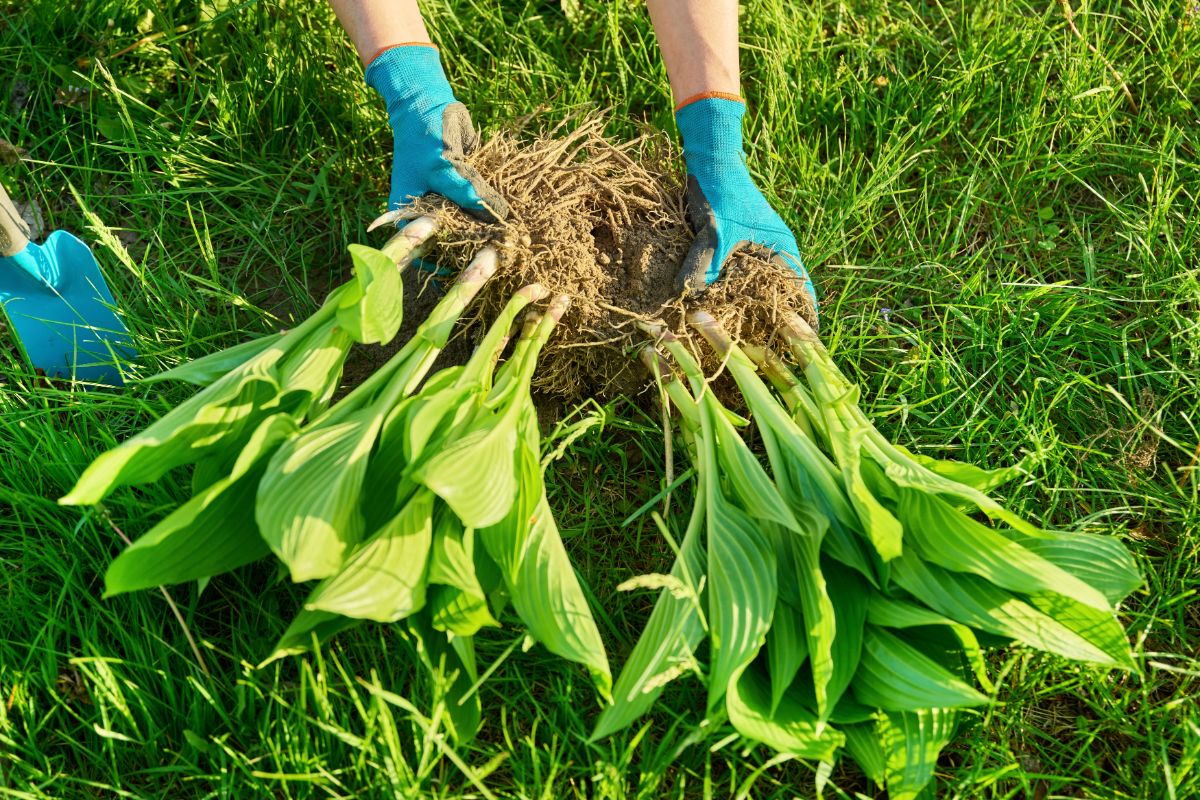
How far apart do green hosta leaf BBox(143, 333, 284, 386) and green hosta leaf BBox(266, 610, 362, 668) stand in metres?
0.42

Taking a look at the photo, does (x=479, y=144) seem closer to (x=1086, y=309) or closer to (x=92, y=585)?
(x=92, y=585)

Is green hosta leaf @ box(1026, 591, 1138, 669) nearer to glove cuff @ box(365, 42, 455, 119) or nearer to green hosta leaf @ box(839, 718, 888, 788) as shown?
green hosta leaf @ box(839, 718, 888, 788)

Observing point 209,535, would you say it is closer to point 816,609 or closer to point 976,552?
point 816,609

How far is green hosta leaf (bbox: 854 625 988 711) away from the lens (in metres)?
1.19

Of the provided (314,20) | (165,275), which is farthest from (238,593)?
(314,20)

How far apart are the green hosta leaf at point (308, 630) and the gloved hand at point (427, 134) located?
80 centimetres

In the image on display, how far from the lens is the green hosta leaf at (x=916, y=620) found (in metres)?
1.26

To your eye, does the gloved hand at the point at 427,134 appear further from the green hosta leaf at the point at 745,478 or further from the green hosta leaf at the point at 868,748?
the green hosta leaf at the point at 868,748

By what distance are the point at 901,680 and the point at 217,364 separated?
3.75ft

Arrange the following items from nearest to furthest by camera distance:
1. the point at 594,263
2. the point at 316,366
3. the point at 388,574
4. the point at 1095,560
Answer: the point at 388,574, the point at 1095,560, the point at 316,366, the point at 594,263

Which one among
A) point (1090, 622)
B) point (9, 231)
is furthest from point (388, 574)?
point (9, 231)

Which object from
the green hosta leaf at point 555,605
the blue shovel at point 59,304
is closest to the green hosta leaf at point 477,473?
the green hosta leaf at point 555,605

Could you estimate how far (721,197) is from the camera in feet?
6.16

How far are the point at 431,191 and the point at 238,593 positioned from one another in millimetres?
824
